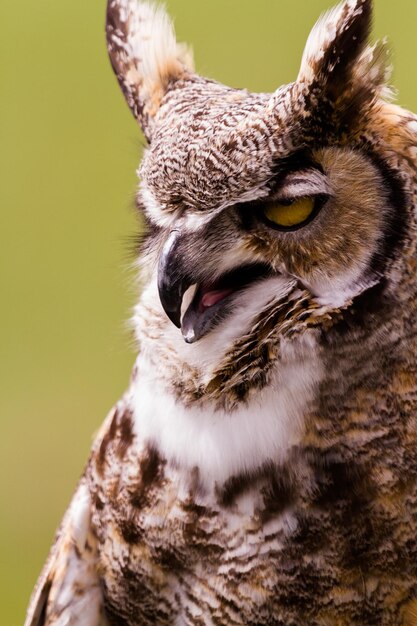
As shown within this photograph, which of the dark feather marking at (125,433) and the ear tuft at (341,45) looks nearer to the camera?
the ear tuft at (341,45)

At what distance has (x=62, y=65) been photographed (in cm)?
446

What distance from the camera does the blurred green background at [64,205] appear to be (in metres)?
3.60

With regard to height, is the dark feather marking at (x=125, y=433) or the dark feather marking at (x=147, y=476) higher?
the dark feather marking at (x=125, y=433)

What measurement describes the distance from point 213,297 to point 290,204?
0.53 ft

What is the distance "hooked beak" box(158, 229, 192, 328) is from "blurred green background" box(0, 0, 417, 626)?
7.67ft

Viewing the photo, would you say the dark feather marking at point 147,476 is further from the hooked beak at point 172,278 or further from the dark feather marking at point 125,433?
the hooked beak at point 172,278

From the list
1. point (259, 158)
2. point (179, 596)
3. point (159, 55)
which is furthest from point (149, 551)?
point (159, 55)

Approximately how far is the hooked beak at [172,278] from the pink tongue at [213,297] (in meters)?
0.04

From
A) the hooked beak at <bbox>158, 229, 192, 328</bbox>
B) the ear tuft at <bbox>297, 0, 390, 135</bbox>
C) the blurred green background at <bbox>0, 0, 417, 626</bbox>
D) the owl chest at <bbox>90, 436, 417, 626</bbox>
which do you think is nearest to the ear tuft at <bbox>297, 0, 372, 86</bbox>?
the ear tuft at <bbox>297, 0, 390, 135</bbox>

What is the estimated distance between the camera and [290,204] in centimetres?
114

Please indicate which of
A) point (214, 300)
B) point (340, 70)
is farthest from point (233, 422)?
point (340, 70)

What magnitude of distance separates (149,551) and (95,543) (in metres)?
0.14

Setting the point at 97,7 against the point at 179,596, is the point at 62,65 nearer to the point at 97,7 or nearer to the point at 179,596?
the point at 97,7

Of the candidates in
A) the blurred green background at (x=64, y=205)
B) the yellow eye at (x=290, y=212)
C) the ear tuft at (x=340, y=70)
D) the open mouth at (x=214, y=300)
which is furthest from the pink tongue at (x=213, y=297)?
the blurred green background at (x=64, y=205)
